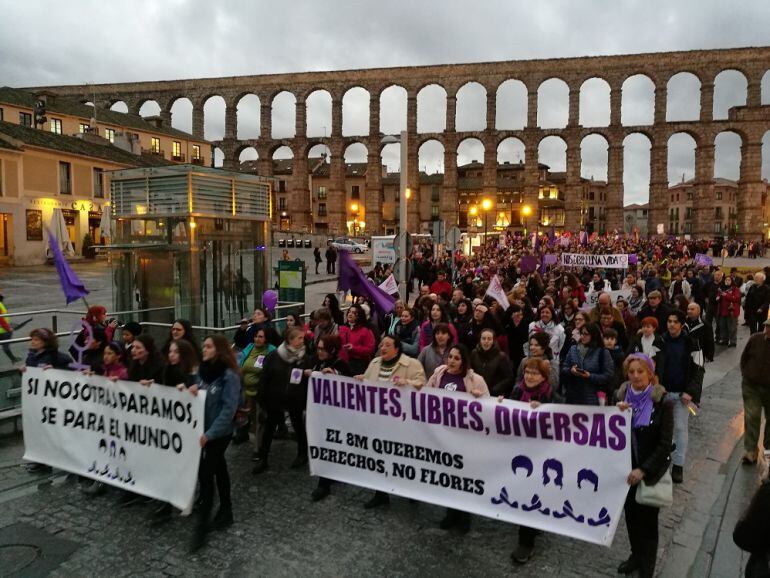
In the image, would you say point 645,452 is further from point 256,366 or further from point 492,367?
point 256,366

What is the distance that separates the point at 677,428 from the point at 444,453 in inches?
118

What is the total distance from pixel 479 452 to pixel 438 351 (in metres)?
1.82

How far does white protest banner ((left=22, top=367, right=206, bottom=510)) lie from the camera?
5164 millimetres

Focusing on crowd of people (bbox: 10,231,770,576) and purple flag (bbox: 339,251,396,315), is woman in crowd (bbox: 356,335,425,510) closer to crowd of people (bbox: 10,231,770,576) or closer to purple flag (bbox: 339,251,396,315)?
crowd of people (bbox: 10,231,770,576)

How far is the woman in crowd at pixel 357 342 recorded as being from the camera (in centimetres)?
702

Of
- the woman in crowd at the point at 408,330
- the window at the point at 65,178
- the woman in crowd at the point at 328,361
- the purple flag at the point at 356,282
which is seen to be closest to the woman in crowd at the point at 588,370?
the woman in crowd at the point at 408,330

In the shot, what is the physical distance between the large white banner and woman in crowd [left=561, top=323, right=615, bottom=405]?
1.54 metres

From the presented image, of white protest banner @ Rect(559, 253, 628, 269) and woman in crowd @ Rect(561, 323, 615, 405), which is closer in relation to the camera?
woman in crowd @ Rect(561, 323, 615, 405)

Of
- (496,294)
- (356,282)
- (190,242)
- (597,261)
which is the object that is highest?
(190,242)

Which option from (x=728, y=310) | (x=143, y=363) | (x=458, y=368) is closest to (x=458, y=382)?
(x=458, y=368)

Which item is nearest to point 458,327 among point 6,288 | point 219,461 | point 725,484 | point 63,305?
point 725,484

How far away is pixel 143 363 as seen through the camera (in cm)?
576

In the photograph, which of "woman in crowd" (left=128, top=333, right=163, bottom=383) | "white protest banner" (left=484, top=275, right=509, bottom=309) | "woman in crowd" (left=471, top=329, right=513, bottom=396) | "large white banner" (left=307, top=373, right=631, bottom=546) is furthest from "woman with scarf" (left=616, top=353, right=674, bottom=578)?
"white protest banner" (left=484, top=275, right=509, bottom=309)

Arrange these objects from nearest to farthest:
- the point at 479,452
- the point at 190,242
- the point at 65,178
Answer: the point at 479,452 < the point at 190,242 < the point at 65,178
